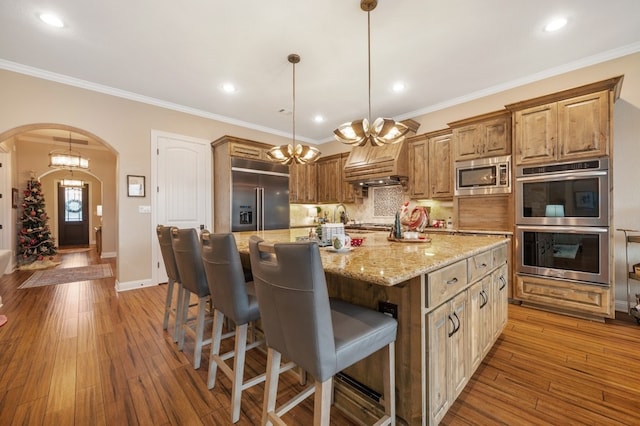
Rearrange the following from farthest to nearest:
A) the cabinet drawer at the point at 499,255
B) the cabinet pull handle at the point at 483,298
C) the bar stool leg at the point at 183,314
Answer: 1. the bar stool leg at the point at 183,314
2. the cabinet drawer at the point at 499,255
3. the cabinet pull handle at the point at 483,298

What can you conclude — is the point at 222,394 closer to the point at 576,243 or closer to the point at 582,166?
the point at 576,243

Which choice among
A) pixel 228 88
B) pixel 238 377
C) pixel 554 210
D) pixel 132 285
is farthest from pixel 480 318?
pixel 132 285

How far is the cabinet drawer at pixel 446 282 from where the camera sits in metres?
1.24

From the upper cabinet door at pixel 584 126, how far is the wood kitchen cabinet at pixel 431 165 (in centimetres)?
131

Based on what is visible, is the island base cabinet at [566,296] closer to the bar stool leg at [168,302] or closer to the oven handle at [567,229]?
the oven handle at [567,229]

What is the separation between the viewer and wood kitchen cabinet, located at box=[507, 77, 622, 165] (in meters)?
2.67

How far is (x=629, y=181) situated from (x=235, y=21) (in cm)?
448

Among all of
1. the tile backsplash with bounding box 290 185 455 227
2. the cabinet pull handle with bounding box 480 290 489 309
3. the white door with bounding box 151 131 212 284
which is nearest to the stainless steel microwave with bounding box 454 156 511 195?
the tile backsplash with bounding box 290 185 455 227

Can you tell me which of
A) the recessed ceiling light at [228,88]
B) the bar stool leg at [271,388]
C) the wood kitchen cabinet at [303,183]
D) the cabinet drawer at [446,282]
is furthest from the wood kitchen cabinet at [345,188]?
the bar stool leg at [271,388]

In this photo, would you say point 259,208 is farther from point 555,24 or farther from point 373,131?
point 555,24

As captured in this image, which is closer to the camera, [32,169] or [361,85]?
[361,85]

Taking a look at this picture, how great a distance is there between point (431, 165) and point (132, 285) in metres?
4.99

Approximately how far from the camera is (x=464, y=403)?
159 centimetres

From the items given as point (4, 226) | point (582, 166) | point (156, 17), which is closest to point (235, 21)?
point (156, 17)
